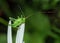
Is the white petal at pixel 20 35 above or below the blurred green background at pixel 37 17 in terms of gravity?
below

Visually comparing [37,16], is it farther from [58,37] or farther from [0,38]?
[0,38]

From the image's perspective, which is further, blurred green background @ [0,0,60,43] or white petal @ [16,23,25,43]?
blurred green background @ [0,0,60,43]

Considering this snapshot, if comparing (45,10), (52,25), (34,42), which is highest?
(45,10)

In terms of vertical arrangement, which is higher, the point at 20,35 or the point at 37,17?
the point at 37,17

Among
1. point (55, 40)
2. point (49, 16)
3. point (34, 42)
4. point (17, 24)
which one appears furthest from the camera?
point (49, 16)

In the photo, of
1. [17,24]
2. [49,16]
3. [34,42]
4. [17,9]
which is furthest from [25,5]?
[17,24]

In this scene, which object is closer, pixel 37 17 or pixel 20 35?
pixel 20 35

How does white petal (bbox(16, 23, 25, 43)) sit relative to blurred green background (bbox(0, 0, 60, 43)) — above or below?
below

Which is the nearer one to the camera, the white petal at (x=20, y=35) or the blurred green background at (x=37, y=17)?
the white petal at (x=20, y=35)
